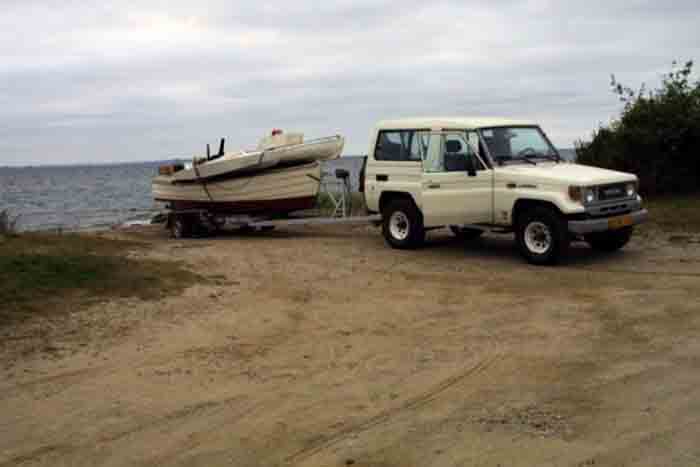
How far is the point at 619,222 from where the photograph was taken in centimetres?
1209

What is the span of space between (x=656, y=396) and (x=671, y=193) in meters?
13.5

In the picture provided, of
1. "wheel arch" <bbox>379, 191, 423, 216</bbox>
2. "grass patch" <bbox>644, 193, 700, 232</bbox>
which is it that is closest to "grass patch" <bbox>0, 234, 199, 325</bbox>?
"wheel arch" <bbox>379, 191, 423, 216</bbox>

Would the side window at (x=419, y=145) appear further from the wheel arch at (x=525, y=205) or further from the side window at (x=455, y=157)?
the wheel arch at (x=525, y=205)

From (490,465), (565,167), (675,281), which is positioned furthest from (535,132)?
(490,465)

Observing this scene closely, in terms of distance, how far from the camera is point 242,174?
17.3 m

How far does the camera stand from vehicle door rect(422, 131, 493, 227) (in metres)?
12.9

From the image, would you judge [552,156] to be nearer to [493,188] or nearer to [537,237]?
[493,188]

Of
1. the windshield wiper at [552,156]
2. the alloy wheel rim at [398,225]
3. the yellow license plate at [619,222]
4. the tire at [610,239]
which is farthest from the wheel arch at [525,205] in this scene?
the alloy wheel rim at [398,225]

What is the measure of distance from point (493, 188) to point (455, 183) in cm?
68

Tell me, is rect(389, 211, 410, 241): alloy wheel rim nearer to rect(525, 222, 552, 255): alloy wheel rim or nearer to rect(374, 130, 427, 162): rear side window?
rect(374, 130, 427, 162): rear side window

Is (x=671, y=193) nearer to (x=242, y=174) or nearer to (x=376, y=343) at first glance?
(x=242, y=174)

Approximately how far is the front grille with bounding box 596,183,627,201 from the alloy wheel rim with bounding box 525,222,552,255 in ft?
2.86

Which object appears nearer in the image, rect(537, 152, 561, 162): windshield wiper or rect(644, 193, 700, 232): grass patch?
rect(537, 152, 561, 162): windshield wiper

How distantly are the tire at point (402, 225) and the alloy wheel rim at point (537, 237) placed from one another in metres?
2.10
